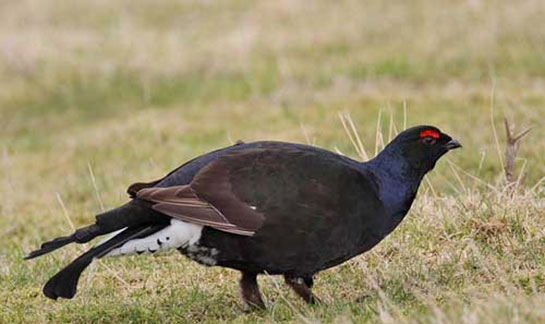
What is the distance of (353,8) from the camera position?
17.9 meters

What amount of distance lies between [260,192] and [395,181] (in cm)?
81

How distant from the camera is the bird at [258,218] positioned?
19.6ft

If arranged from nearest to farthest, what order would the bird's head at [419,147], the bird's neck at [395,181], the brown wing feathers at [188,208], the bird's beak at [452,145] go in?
1. the brown wing feathers at [188,208]
2. the bird's neck at [395,181]
3. the bird's head at [419,147]
4. the bird's beak at [452,145]

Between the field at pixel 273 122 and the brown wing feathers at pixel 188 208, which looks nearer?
the brown wing feathers at pixel 188 208

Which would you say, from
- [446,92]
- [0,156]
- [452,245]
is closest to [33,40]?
[0,156]

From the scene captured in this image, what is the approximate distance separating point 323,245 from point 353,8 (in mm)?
12285

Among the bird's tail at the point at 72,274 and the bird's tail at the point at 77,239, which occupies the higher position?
the bird's tail at the point at 77,239

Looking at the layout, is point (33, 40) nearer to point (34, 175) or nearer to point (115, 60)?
point (115, 60)

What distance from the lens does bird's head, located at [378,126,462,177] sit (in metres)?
6.43

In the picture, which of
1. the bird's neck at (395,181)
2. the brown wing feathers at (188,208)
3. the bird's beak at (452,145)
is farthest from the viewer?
the bird's beak at (452,145)

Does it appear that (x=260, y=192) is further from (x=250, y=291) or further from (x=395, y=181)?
(x=395, y=181)

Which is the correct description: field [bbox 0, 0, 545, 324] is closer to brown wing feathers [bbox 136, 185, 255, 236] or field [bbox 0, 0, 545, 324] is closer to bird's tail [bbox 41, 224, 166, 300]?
bird's tail [bbox 41, 224, 166, 300]

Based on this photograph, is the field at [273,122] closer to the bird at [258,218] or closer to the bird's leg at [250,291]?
the bird's leg at [250,291]

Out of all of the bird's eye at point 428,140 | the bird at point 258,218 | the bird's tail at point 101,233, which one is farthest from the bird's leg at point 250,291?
the bird's eye at point 428,140
